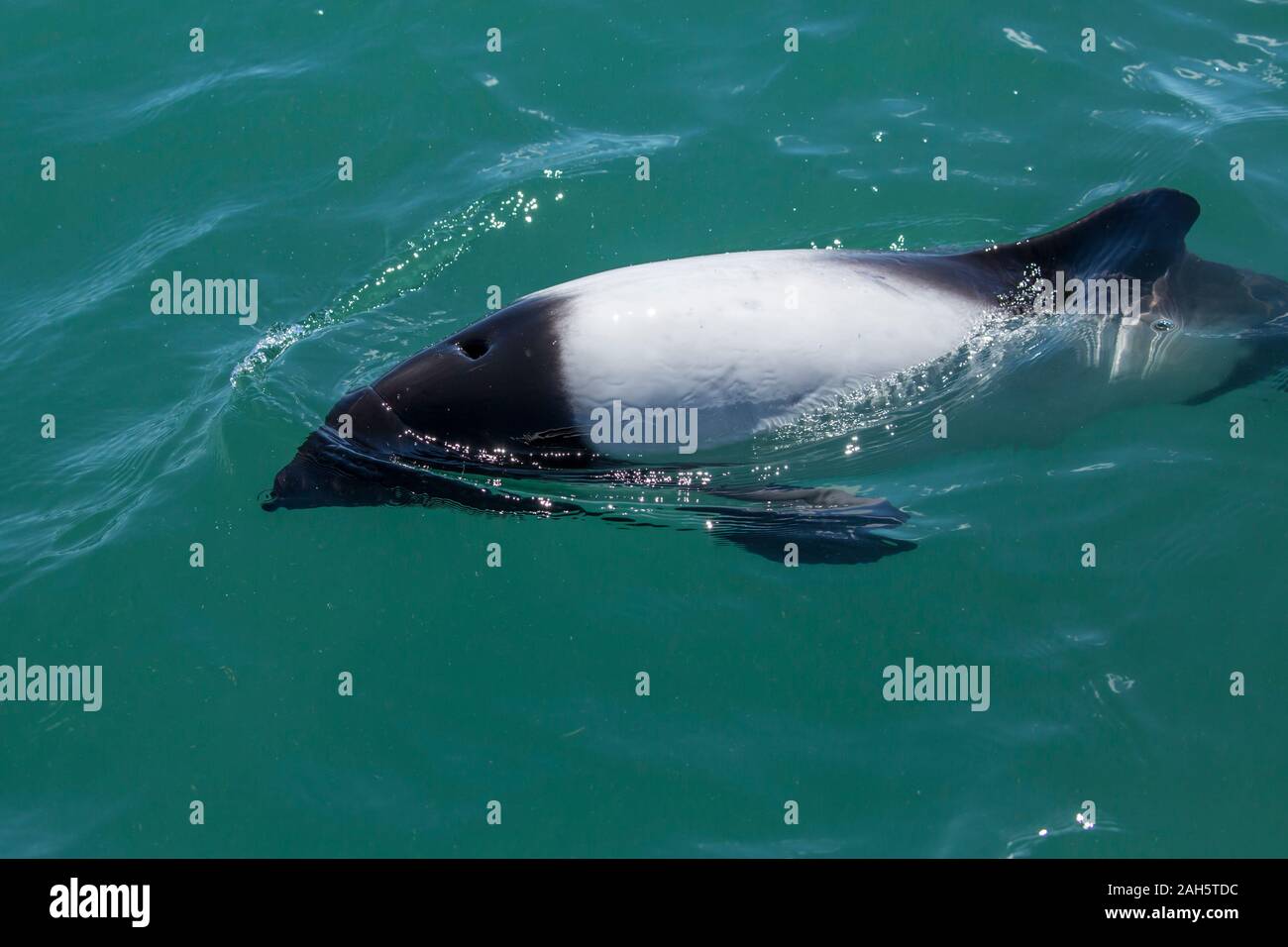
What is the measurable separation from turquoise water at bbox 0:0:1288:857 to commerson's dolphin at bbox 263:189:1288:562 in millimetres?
372

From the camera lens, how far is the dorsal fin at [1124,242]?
1119 cm

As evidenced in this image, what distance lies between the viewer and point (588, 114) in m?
15.0

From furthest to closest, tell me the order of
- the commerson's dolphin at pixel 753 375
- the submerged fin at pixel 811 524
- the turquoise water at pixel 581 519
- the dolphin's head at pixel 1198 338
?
the dolphin's head at pixel 1198 338, the commerson's dolphin at pixel 753 375, the submerged fin at pixel 811 524, the turquoise water at pixel 581 519

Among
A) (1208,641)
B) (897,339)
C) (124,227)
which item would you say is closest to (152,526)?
(124,227)

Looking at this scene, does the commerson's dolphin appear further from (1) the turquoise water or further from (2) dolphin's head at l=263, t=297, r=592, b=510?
(1) the turquoise water

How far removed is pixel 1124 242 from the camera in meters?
11.2

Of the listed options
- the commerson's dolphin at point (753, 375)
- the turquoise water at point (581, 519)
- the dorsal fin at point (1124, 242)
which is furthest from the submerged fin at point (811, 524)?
the dorsal fin at point (1124, 242)

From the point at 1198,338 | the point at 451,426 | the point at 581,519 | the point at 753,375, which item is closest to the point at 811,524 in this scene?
the point at 753,375

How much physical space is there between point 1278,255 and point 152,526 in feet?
38.0

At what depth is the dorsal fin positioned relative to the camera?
11188mm

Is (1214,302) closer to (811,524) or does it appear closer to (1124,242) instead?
(1124,242)

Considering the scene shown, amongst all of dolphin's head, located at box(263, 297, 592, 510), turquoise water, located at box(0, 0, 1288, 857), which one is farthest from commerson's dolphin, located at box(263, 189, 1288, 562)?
turquoise water, located at box(0, 0, 1288, 857)

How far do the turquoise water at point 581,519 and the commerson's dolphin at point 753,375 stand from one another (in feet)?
1.22

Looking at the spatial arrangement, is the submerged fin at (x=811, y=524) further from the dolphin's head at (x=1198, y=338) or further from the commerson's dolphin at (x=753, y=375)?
the dolphin's head at (x=1198, y=338)
